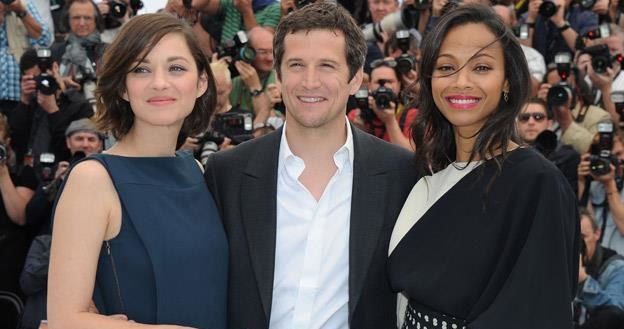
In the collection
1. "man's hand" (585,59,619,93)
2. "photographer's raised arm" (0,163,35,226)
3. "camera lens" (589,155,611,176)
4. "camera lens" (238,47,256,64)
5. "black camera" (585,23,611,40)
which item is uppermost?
"black camera" (585,23,611,40)

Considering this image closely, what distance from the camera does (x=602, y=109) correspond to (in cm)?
616

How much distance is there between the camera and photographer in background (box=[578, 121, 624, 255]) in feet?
17.8

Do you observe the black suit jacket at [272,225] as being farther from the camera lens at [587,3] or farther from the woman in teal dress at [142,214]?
the camera lens at [587,3]

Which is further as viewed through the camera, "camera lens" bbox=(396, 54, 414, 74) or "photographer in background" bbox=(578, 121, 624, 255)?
"camera lens" bbox=(396, 54, 414, 74)

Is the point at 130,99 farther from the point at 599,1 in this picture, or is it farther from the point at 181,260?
the point at 599,1

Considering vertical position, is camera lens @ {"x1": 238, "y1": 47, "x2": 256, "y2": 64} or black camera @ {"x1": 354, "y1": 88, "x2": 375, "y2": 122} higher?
camera lens @ {"x1": 238, "y1": 47, "x2": 256, "y2": 64}

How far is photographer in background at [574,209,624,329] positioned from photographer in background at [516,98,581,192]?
0.30 m

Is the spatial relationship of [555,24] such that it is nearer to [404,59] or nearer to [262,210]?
[404,59]

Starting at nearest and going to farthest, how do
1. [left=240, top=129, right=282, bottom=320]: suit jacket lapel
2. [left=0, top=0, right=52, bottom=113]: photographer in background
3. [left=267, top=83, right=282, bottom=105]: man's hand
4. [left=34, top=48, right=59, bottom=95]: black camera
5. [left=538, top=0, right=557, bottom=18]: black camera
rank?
1. [left=240, top=129, right=282, bottom=320]: suit jacket lapel
2. [left=267, top=83, right=282, bottom=105]: man's hand
3. [left=34, top=48, right=59, bottom=95]: black camera
4. [left=538, top=0, right=557, bottom=18]: black camera
5. [left=0, top=0, right=52, bottom=113]: photographer in background

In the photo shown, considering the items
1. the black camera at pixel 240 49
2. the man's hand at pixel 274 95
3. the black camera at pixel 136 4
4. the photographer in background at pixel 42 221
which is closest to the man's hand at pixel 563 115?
the man's hand at pixel 274 95

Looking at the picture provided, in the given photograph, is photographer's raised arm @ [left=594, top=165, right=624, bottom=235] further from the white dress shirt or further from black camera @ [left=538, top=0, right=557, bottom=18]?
the white dress shirt

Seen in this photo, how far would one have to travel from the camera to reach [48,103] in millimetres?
6234

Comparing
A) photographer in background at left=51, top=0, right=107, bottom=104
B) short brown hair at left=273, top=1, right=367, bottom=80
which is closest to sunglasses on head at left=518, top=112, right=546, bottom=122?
short brown hair at left=273, top=1, right=367, bottom=80

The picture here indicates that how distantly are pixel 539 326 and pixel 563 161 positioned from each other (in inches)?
123
